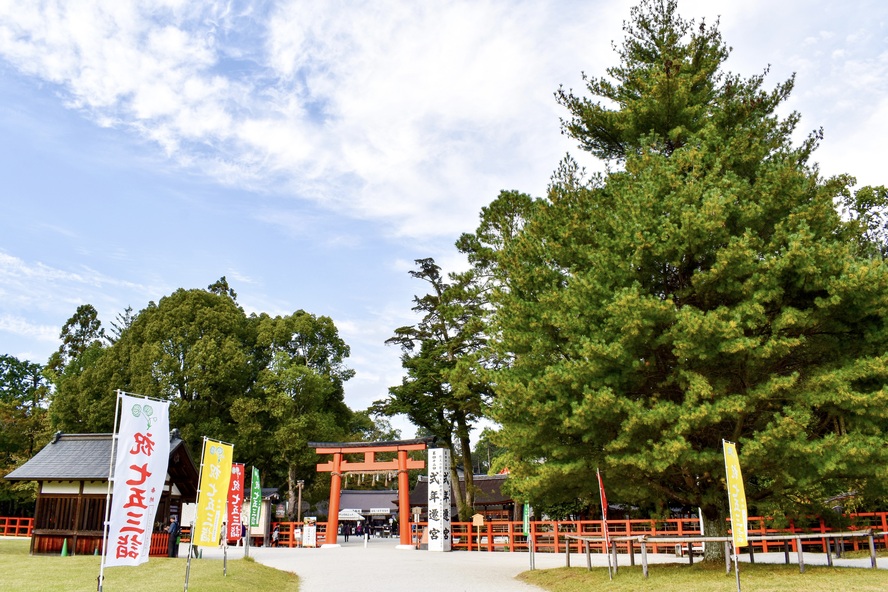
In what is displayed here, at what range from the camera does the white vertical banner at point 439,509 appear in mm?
23234

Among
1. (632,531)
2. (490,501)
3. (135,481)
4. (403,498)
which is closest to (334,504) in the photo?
(403,498)

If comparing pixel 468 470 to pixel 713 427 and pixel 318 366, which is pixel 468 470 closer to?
pixel 318 366

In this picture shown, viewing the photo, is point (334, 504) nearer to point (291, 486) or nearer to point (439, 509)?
point (439, 509)

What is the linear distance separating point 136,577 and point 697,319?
38.2 ft

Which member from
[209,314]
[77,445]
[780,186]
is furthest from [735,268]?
[209,314]

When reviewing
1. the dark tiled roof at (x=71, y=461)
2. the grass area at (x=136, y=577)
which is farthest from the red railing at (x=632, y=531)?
the dark tiled roof at (x=71, y=461)

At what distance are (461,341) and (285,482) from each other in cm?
1510

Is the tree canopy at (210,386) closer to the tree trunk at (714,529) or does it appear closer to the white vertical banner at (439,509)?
the white vertical banner at (439,509)

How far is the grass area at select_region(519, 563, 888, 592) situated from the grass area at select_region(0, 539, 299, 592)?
17.9 feet

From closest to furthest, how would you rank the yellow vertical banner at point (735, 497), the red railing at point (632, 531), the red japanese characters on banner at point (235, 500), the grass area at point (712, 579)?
the yellow vertical banner at point (735, 497), the grass area at point (712, 579), the red railing at point (632, 531), the red japanese characters on banner at point (235, 500)

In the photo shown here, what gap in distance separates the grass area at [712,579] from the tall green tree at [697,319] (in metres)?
1.48

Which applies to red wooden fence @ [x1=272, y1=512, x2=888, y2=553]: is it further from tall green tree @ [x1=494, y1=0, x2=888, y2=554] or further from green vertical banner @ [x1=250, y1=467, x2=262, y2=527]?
green vertical banner @ [x1=250, y1=467, x2=262, y2=527]

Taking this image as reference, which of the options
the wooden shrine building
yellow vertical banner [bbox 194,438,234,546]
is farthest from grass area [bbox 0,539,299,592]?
the wooden shrine building

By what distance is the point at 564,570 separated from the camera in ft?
44.5
